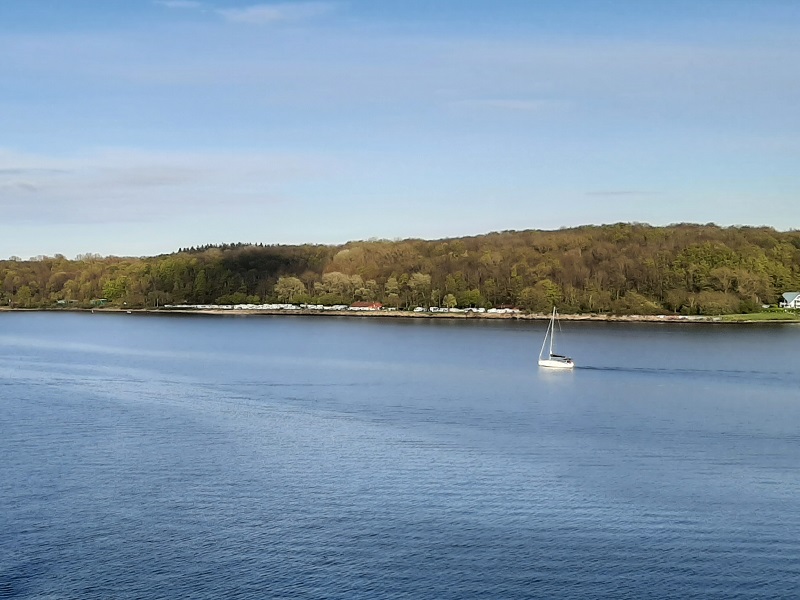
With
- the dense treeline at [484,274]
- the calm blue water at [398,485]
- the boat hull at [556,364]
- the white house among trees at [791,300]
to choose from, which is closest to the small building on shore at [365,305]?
the dense treeline at [484,274]

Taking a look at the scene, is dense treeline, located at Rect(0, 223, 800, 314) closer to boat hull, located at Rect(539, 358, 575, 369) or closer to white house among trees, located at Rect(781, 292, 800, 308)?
white house among trees, located at Rect(781, 292, 800, 308)

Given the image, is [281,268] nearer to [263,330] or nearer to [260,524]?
[263,330]

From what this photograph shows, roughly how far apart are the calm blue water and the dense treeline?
188 feet

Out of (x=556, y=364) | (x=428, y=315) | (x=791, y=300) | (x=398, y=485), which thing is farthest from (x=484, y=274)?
(x=398, y=485)

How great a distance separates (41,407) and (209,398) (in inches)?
208

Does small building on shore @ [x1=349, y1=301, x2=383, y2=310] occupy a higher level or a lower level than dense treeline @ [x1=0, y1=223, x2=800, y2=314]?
lower

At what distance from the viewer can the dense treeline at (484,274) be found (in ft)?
303

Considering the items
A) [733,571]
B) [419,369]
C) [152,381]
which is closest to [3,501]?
[733,571]

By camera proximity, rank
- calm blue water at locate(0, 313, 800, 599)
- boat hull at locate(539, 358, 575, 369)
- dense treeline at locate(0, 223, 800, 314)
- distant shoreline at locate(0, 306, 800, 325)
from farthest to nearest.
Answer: dense treeline at locate(0, 223, 800, 314) < distant shoreline at locate(0, 306, 800, 325) < boat hull at locate(539, 358, 575, 369) < calm blue water at locate(0, 313, 800, 599)

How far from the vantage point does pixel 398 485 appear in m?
18.2

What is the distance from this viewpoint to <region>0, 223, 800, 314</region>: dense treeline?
92375 mm

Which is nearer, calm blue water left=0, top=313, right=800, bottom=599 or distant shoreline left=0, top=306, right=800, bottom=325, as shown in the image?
calm blue water left=0, top=313, right=800, bottom=599

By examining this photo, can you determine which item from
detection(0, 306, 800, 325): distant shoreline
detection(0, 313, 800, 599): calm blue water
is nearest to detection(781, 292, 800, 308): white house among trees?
detection(0, 306, 800, 325): distant shoreline

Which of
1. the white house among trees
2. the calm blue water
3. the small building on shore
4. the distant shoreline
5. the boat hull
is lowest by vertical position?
the calm blue water
